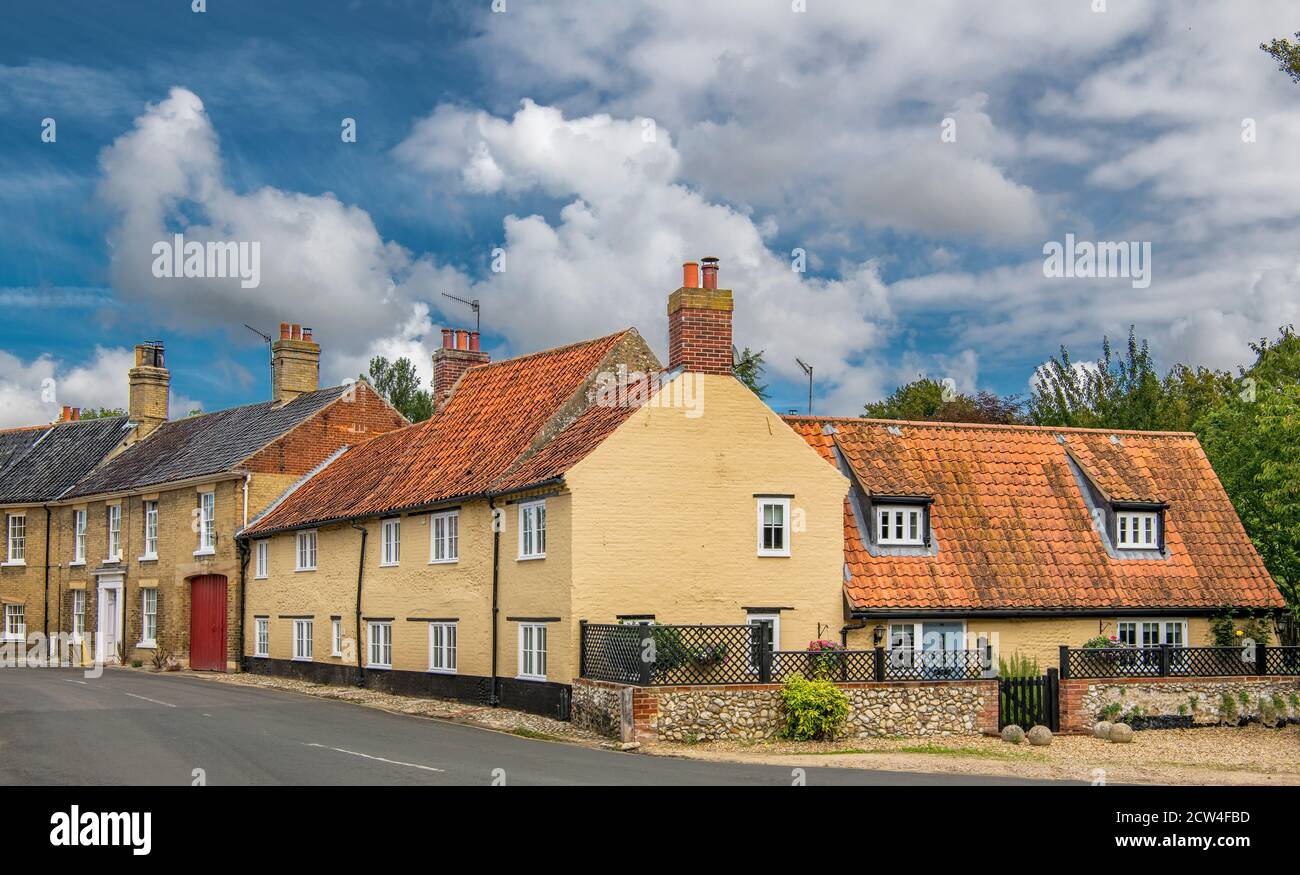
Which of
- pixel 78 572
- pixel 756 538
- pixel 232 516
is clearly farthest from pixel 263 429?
pixel 756 538

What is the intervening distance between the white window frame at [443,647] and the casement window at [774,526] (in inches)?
309

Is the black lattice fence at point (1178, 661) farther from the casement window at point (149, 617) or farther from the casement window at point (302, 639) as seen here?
the casement window at point (149, 617)

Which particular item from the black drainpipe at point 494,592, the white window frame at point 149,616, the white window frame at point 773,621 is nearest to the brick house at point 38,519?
the white window frame at point 149,616

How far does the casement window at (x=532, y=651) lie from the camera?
28.0m

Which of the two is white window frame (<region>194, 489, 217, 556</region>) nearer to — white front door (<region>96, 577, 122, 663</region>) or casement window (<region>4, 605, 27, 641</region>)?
white front door (<region>96, 577, 122, 663</region>)

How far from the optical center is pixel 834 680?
25812 millimetres

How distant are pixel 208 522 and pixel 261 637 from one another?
191 inches

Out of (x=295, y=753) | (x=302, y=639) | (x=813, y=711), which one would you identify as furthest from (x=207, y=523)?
(x=813, y=711)

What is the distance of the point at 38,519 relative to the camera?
51.6 metres

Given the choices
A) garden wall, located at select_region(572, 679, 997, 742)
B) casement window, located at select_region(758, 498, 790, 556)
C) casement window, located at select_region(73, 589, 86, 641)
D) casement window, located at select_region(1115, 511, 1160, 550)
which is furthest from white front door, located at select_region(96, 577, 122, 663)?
casement window, located at select_region(1115, 511, 1160, 550)

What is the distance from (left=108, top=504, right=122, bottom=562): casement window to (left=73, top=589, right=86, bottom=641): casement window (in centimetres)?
252

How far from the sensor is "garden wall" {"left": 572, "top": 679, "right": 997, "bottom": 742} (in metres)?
23.7

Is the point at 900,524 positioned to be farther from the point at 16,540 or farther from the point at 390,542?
the point at 16,540
